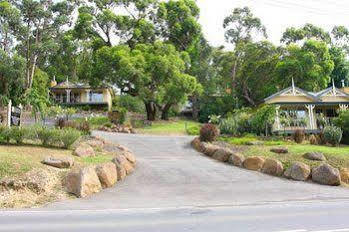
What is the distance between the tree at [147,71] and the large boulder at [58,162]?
23.0 meters

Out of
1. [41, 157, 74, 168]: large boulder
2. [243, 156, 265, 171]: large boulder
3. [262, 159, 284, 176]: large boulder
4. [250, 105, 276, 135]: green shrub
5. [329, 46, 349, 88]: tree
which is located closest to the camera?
[41, 157, 74, 168]: large boulder

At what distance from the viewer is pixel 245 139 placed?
28.3m

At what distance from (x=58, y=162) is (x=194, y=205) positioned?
5963mm

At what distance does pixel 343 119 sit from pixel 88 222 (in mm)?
23936

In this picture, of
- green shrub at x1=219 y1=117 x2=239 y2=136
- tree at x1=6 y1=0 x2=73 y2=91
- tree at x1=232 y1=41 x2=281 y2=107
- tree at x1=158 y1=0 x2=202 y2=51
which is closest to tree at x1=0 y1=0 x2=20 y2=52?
tree at x1=6 y1=0 x2=73 y2=91

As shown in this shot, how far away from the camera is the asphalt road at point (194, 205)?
1102 cm

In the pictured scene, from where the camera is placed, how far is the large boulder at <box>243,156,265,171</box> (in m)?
22.4

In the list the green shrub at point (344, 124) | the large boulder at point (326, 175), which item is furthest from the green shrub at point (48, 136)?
the green shrub at point (344, 124)

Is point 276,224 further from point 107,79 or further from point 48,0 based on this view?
point 48,0

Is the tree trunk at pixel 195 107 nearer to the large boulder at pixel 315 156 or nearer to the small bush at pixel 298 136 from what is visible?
the small bush at pixel 298 136

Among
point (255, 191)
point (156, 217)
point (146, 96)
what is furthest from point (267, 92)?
point (156, 217)

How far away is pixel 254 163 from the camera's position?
22609 millimetres

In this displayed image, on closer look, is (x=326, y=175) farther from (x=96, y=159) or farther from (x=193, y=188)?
(x=96, y=159)

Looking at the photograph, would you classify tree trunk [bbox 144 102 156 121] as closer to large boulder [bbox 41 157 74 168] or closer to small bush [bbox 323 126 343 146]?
small bush [bbox 323 126 343 146]
